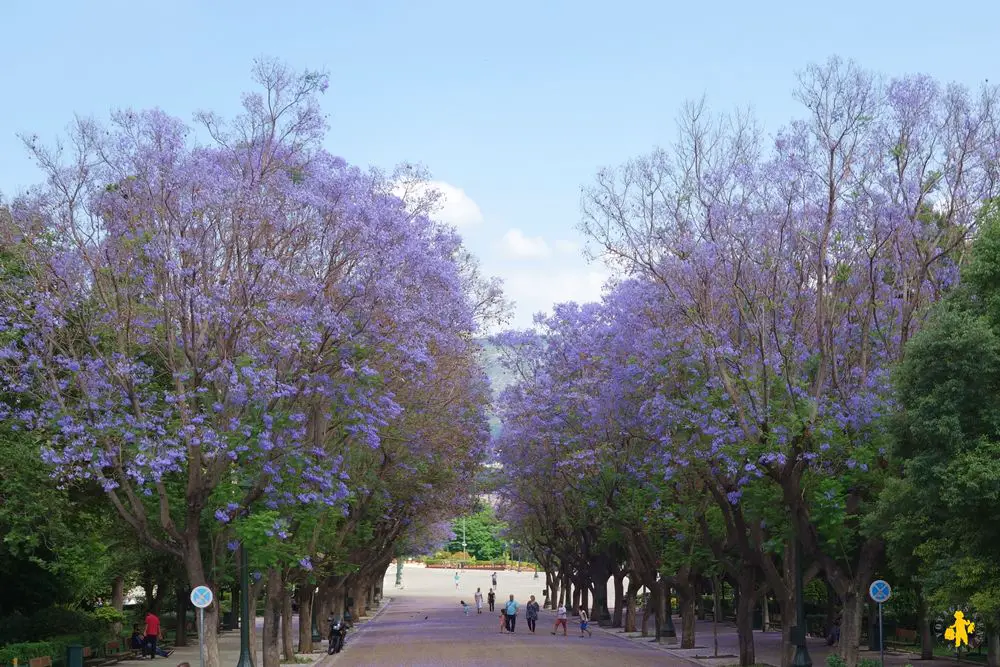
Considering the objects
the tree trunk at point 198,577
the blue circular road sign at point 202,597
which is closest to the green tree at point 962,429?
the blue circular road sign at point 202,597

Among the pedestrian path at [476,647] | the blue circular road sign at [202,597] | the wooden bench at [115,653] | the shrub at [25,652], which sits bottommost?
the pedestrian path at [476,647]

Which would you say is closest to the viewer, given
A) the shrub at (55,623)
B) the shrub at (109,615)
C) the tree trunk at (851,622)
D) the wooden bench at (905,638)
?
the tree trunk at (851,622)

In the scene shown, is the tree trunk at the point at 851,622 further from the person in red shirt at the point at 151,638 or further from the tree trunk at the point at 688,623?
the person in red shirt at the point at 151,638

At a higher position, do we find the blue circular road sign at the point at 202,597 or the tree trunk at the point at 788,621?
the blue circular road sign at the point at 202,597

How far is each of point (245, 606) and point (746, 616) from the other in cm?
1502

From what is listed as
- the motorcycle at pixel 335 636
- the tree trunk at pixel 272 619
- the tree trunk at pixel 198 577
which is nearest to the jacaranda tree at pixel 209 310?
the tree trunk at pixel 198 577

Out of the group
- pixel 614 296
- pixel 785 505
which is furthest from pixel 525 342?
pixel 785 505

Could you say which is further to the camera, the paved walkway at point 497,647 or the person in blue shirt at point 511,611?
the person in blue shirt at point 511,611

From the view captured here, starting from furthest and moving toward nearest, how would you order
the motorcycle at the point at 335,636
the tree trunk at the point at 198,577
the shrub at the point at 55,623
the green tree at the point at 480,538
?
the green tree at the point at 480,538
the motorcycle at the point at 335,636
the shrub at the point at 55,623
the tree trunk at the point at 198,577

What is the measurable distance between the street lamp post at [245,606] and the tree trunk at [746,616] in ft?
46.0

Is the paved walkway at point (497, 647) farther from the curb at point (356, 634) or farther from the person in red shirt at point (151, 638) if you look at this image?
the person in red shirt at point (151, 638)

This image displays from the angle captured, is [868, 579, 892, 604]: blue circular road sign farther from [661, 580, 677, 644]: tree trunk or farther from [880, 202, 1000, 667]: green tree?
[661, 580, 677, 644]: tree trunk

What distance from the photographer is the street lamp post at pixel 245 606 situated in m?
26.1

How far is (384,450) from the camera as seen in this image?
35938mm
